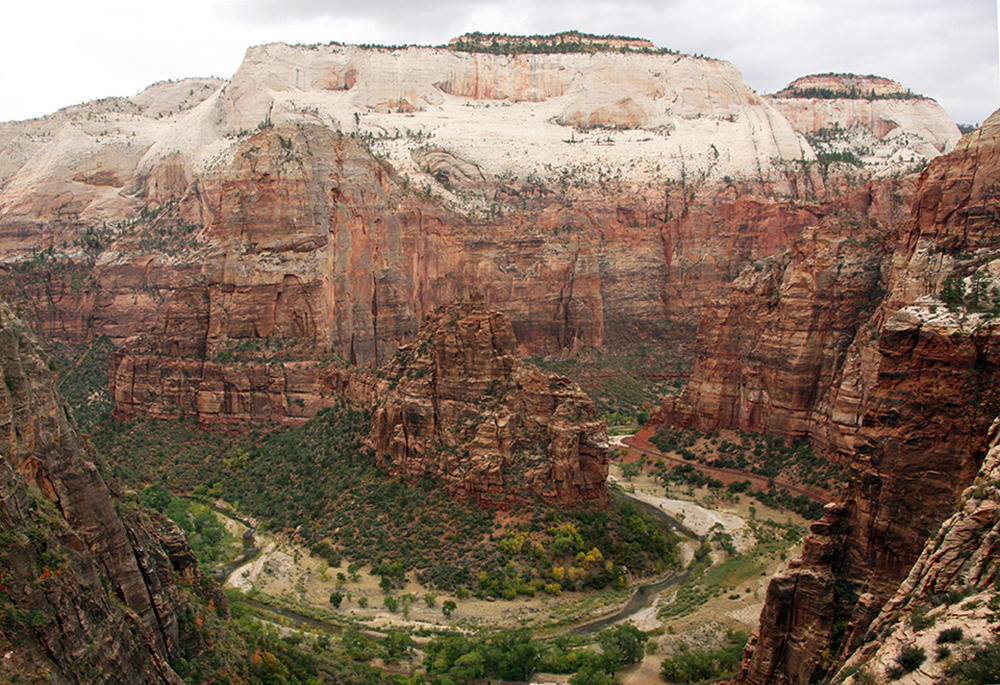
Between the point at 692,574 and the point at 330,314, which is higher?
the point at 330,314

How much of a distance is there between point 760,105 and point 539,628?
15677cm

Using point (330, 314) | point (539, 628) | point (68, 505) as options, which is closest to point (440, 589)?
point (539, 628)

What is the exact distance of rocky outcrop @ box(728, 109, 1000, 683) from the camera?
22438 mm

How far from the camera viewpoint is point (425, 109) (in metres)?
157

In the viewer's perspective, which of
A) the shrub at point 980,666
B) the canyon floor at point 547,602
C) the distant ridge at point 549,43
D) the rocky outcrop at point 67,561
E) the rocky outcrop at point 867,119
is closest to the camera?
the shrub at point 980,666

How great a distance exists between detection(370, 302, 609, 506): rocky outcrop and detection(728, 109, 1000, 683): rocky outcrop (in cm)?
2271

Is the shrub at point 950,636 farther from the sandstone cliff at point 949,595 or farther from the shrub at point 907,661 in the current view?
the shrub at point 907,661

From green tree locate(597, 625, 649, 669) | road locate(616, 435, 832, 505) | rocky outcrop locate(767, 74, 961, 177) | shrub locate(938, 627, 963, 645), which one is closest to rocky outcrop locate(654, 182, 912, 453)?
road locate(616, 435, 832, 505)

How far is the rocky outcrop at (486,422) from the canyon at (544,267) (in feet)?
0.59

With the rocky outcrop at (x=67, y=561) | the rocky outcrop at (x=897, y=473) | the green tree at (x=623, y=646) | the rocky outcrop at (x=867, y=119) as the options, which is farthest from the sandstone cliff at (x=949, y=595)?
the rocky outcrop at (x=867, y=119)

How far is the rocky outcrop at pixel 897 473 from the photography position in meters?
22.4

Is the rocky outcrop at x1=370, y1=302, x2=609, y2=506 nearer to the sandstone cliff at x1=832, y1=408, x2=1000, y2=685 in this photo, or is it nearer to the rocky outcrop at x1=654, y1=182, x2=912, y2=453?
the rocky outcrop at x1=654, y1=182, x2=912, y2=453

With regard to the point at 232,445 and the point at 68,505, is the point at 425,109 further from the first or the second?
the point at 68,505

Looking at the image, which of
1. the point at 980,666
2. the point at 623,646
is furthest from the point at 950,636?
the point at 623,646
